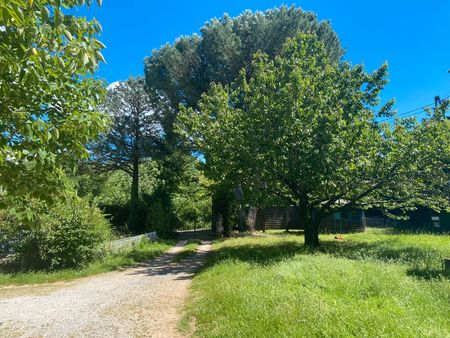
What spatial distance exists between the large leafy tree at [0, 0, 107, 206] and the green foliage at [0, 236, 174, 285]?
8.49m

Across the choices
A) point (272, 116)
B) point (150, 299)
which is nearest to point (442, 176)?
point (272, 116)

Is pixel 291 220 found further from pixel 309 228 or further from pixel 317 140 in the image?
pixel 317 140

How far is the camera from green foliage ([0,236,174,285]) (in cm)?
1121

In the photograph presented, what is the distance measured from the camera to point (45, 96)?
3.69 meters

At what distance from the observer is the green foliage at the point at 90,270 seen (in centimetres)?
1121

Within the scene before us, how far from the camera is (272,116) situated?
14109 millimetres

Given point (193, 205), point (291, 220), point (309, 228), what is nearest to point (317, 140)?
point (309, 228)

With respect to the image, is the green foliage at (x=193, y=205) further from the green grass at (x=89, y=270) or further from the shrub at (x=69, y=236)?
the shrub at (x=69, y=236)

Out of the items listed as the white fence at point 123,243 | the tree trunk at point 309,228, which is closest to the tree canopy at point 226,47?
the white fence at point 123,243

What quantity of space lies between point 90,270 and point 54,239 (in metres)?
1.66

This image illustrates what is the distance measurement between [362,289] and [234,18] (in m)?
21.4

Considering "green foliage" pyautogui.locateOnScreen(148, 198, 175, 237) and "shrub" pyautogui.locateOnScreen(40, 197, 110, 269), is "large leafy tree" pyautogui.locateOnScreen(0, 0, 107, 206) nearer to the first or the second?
"shrub" pyautogui.locateOnScreen(40, 197, 110, 269)

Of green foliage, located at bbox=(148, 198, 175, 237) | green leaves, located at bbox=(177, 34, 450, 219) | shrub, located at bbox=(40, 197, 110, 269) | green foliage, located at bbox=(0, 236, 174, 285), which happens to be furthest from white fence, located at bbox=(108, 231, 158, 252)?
green leaves, located at bbox=(177, 34, 450, 219)

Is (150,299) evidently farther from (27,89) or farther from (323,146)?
(323,146)
